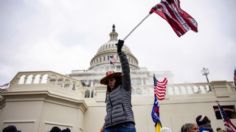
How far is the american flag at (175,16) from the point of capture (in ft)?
15.5

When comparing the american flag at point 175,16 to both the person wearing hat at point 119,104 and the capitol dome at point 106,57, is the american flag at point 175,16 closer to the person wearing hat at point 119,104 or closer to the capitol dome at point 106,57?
the person wearing hat at point 119,104

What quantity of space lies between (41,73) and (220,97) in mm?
8755

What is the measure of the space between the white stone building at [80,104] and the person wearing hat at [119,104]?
560cm

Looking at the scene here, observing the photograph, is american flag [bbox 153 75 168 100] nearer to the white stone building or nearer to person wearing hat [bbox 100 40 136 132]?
the white stone building

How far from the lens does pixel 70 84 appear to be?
9.34 m

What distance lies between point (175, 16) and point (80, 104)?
600 cm

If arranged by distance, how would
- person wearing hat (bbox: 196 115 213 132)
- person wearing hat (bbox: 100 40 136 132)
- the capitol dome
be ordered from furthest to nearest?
the capitol dome → person wearing hat (bbox: 196 115 213 132) → person wearing hat (bbox: 100 40 136 132)

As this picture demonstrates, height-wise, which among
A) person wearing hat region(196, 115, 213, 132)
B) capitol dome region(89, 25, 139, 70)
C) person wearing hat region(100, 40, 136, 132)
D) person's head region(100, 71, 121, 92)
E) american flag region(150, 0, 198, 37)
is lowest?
person wearing hat region(196, 115, 213, 132)

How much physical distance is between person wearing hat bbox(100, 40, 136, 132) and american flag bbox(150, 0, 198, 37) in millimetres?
2187

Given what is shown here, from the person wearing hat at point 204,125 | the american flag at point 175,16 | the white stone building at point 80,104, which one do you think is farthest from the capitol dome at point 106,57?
the person wearing hat at point 204,125

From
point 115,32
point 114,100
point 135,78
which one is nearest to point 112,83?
point 114,100

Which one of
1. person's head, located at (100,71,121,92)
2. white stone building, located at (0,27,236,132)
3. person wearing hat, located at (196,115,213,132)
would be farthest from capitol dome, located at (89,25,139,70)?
person's head, located at (100,71,121,92)

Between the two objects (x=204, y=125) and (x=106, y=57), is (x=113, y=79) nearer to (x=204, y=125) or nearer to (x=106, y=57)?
(x=204, y=125)

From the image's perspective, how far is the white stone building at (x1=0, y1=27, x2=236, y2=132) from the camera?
25.2 ft
